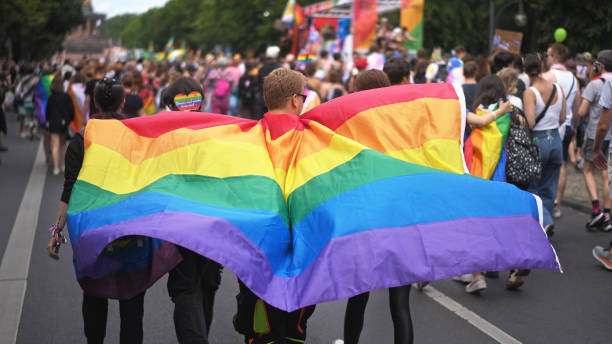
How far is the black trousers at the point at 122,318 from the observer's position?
14.2ft

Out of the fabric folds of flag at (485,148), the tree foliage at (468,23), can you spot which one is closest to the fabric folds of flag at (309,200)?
the fabric folds of flag at (485,148)

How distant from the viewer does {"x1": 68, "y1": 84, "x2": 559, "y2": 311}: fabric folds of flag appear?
3.61 m

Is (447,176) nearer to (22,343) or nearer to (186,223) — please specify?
(186,223)

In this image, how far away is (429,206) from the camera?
149 inches

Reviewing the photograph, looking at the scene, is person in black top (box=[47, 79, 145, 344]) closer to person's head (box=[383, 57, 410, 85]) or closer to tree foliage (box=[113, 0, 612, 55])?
person's head (box=[383, 57, 410, 85])

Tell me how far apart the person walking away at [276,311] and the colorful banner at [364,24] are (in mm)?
17901

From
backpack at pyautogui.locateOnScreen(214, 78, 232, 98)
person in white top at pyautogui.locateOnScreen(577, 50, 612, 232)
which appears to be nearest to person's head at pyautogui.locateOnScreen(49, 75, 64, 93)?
backpack at pyautogui.locateOnScreen(214, 78, 232, 98)

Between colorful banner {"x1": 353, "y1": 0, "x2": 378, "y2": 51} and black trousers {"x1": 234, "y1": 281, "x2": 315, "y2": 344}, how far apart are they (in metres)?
18.2

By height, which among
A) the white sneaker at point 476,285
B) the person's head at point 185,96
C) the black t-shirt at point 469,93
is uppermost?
the person's head at point 185,96

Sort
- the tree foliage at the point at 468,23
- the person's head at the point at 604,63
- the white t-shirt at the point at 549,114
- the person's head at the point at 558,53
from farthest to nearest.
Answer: the tree foliage at the point at 468,23
the person's head at the point at 558,53
the person's head at the point at 604,63
the white t-shirt at the point at 549,114

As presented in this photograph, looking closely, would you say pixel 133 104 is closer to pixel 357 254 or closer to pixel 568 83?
pixel 568 83

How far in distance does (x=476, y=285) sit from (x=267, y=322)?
3068mm

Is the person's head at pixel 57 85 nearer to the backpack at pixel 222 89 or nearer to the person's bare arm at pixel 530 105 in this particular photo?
the backpack at pixel 222 89

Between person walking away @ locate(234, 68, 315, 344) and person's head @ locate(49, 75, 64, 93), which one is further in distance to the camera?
person's head @ locate(49, 75, 64, 93)
